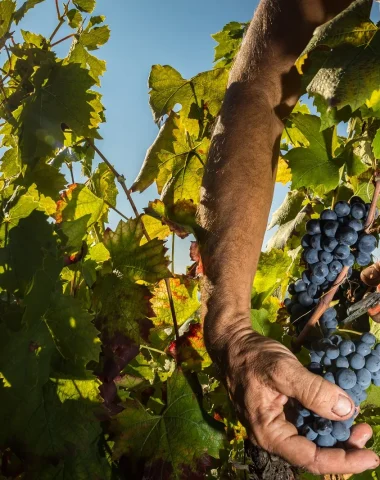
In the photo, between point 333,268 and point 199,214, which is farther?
point 199,214

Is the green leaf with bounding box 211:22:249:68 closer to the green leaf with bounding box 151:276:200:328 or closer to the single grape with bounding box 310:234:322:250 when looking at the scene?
the green leaf with bounding box 151:276:200:328

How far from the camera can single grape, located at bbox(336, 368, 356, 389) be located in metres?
0.95

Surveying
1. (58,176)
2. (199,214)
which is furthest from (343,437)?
(58,176)

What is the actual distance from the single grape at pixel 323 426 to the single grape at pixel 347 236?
318mm

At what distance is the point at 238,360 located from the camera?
0.95 meters

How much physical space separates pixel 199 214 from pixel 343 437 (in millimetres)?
586

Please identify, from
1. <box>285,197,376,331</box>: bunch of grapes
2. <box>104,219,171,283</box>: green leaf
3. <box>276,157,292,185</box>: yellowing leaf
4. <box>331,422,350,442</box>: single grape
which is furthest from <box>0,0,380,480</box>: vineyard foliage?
<box>276,157,292,185</box>: yellowing leaf

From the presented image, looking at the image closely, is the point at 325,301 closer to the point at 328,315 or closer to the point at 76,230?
the point at 328,315

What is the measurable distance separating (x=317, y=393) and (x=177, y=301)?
605 mm

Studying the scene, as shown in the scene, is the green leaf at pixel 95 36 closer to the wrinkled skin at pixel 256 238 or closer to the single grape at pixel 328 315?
the wrinkled skin at pixel 256 238

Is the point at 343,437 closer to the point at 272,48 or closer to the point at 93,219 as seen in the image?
the point at 93,219

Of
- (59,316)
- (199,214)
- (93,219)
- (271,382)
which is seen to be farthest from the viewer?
(93,219)

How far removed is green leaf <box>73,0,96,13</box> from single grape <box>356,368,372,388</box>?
1.27 meters

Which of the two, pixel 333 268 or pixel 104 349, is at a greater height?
pixel 333 268
